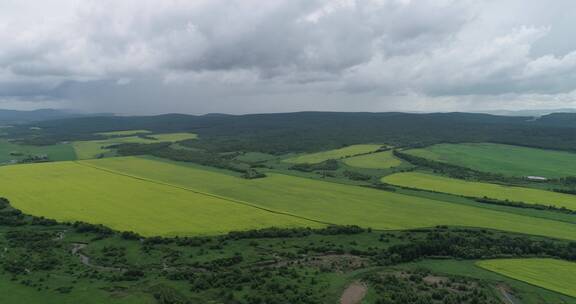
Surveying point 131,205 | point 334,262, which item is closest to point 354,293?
point 334,262

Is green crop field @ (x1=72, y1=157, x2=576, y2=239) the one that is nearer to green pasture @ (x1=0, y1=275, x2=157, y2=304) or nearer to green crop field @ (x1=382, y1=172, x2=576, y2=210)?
green crop field @ (x1=382, y1=172, x2=576, y2=210)

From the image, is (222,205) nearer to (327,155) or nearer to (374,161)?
(374,161)

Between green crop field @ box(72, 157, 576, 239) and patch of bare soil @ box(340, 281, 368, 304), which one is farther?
green crop field @ box(72, 157, 576, 239)

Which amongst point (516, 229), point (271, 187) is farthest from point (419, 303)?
point (271, 187)

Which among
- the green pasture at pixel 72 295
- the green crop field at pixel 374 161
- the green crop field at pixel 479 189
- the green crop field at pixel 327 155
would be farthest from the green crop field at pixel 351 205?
the green pasture at pixel 72 295

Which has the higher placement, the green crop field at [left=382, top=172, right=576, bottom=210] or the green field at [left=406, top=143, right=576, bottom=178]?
the green field at [left=406, top=143, right=576, bottom=178]

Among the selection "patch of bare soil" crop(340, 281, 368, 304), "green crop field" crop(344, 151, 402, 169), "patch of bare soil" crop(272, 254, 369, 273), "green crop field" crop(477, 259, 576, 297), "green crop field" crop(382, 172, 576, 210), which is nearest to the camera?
"patch of bare soil" crop(340, 281, 368, 304)

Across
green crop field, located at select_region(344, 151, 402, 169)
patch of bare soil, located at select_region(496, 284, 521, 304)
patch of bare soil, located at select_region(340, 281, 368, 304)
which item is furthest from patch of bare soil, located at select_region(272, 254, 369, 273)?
green crop field, located at select_region(344, 151, 402, 169)
